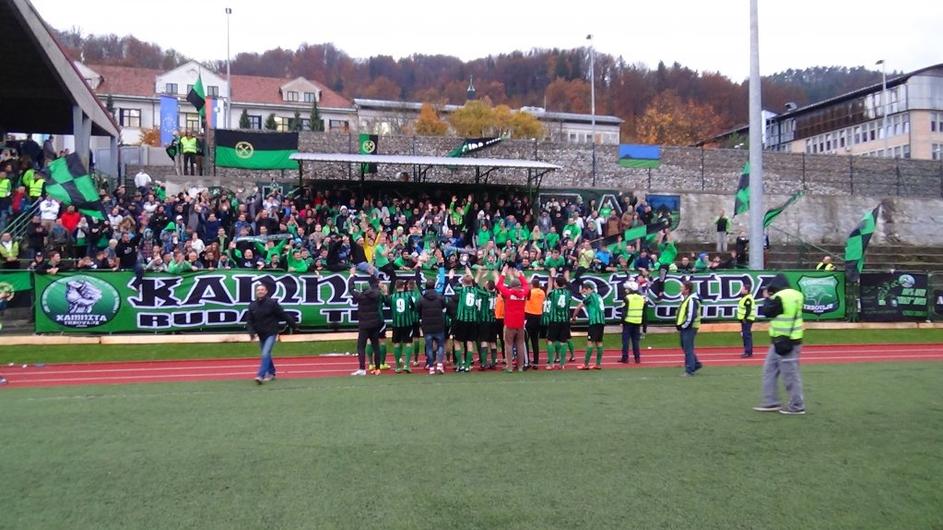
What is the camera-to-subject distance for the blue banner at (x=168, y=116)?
139 ft

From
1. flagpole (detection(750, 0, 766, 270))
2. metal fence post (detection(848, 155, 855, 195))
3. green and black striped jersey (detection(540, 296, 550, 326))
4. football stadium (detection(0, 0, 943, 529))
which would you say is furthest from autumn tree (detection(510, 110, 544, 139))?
green and black striped jersey (detection(540, 296, 550, 326))

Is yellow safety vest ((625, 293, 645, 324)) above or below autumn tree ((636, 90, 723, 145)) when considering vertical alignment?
below

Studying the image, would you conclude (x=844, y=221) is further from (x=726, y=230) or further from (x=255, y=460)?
(x=255, y=460)

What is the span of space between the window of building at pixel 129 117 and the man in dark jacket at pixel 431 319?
74.9 m

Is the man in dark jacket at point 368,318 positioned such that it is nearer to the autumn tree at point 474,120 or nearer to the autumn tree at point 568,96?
the autumn tree at point 474,120

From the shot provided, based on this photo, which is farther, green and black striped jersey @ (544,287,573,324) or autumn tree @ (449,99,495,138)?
autumn tree @ (449,99,495,138)

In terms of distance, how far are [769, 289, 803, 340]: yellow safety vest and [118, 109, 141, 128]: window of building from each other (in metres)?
81.7

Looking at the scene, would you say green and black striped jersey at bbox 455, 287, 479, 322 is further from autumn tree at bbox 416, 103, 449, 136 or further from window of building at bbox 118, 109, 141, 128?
window of building at bbox 118, 109, 141, 128

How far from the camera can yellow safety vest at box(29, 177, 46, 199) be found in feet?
76.8

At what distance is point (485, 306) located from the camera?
16.7m

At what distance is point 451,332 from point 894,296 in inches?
673

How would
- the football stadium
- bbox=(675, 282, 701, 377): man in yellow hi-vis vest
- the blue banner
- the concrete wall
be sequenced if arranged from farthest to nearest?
the blue banner → the concrete wall → bbox=(675, 282, 701, 377): man in yellow hi-vis vest → the football stadium

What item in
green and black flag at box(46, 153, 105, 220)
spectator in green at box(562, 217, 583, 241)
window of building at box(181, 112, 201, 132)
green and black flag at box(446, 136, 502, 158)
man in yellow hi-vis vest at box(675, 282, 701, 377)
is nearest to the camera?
man in yellow hi-vis vest at box(675, 282, 701, 377)

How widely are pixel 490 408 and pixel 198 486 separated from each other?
478 centimetres
